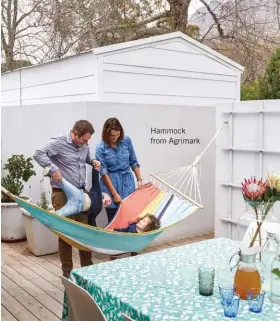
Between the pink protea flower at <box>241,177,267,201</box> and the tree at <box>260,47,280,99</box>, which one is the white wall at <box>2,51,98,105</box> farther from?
the pink protea flower at <box>241,177,267,201</box>

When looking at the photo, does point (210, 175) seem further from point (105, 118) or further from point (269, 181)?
point (269, 181)

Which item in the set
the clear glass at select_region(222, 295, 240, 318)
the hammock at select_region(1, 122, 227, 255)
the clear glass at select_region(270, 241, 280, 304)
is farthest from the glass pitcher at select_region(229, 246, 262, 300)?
the hammock at select_region(1, 122, 227, 255)

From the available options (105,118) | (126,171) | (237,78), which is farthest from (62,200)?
(237,78)

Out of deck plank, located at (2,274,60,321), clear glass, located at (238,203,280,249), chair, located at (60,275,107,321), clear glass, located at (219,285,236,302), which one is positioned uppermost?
clear glass, located at (238,203,280,249)

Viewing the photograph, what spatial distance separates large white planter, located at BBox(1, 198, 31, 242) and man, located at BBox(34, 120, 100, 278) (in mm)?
1219

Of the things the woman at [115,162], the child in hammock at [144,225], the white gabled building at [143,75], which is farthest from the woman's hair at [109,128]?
the white gabled building at [143,75]

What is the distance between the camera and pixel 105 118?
466cm

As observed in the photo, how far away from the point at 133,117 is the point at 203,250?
2.52 meters

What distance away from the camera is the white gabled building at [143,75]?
527 cm

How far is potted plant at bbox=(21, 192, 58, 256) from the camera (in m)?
4.60

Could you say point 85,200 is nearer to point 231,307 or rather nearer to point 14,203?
point 14,203

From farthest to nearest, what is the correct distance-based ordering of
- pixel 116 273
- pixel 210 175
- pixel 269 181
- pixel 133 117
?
pixel 210 175 < pixel 133 117 < pixel 116 273 < pixel 269 181

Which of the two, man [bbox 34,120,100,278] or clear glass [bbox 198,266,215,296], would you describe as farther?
man [bbox 34,120,100,278]

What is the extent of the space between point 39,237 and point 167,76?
2467mm
